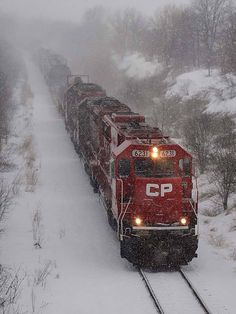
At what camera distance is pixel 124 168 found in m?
15.6

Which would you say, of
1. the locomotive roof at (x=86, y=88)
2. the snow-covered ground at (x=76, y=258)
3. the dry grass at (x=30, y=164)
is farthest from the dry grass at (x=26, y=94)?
the snow-covered ground at (x=76, y=258)

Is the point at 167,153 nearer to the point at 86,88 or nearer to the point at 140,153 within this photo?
the point at 140,153

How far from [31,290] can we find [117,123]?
7.77m

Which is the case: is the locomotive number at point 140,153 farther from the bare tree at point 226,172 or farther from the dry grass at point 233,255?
the bare tree at point 226,172

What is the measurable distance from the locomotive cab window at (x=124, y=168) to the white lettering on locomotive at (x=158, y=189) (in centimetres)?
83

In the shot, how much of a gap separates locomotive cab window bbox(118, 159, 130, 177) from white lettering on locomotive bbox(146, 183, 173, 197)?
0.83m

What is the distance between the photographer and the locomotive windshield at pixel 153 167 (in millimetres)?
15578

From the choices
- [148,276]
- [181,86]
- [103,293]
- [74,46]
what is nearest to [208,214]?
[148,276]

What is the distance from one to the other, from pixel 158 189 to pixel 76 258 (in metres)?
3.67

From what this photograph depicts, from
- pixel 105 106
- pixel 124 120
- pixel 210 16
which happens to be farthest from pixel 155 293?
pixel 210 16

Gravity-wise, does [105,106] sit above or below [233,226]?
above

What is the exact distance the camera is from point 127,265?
630 inches

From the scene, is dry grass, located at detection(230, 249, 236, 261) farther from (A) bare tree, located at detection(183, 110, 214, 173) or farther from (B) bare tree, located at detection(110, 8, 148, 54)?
(B) bare tree, located at detection(110, 8, 148, 54)

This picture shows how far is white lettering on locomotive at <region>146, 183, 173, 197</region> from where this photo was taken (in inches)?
601
